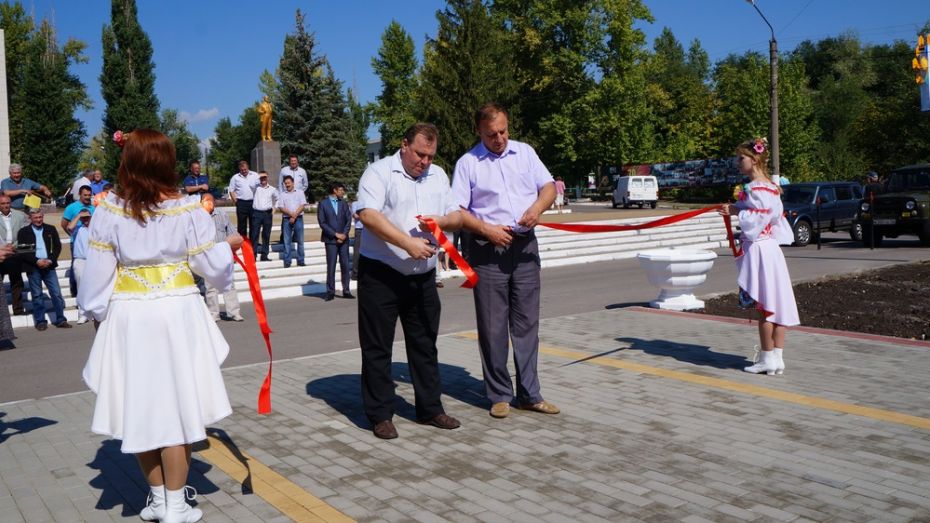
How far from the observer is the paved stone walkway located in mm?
4352

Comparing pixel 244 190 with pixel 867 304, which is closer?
pixel 867 304

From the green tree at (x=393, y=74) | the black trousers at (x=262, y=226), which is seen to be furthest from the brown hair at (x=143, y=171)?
the green tree at (x=393, y=74)

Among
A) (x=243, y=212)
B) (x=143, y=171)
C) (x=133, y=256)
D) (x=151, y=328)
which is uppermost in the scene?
(x=143, y=171)

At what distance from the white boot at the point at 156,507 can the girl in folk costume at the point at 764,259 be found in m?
5.20

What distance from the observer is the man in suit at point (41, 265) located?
41.4ft

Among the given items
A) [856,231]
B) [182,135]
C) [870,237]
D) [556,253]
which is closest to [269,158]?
[556,253]

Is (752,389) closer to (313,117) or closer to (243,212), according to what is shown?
(243,212)

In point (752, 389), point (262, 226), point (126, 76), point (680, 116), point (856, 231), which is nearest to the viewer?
point (752, 389)

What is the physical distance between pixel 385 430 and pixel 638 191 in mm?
45333

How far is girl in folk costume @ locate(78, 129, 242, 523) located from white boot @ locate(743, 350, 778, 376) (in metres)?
4.98

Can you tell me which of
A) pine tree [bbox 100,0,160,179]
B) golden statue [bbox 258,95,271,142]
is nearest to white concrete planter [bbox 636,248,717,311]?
golden statue [bbox 258,95,271,142]

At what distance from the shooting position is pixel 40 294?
41.9 feet

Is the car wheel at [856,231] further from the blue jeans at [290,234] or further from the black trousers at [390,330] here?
the black trousers at [390,330]

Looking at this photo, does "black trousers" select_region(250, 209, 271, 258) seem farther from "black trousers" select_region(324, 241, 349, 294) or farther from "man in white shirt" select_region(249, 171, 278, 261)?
"black trousers" select_region(324, 241, 349, 294)
